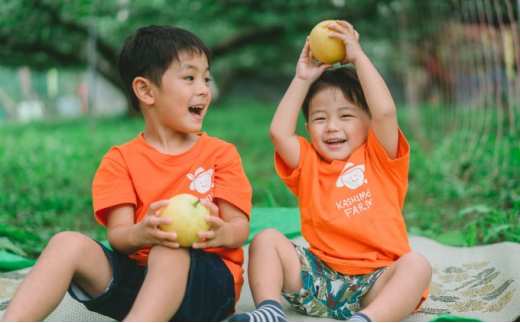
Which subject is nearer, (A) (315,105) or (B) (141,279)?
(B) (141,279)

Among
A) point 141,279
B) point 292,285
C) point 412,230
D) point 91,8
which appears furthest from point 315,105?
point 91,8

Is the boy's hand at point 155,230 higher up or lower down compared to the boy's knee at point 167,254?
higher up

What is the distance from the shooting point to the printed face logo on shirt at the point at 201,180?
2.22 meters

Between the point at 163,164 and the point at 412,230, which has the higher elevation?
the point at 163,164

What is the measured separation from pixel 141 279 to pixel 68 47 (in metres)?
9.37

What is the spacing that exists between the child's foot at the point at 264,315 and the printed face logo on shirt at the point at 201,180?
0.47m

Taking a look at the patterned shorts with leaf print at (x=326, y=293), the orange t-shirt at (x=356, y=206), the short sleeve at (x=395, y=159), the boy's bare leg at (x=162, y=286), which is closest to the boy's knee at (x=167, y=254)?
the boy's bare leg at (x=162, y=286)

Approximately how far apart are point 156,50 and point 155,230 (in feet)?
2.45

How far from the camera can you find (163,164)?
225cm

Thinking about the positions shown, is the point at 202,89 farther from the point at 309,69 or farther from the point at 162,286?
the point at 162,286

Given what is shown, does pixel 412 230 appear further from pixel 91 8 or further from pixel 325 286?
pixel 91 8

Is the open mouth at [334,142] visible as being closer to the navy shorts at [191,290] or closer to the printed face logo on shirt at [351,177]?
the printed face logo on shirt at [351,177]

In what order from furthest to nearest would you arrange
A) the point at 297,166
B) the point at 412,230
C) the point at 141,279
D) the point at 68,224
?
the point at 68,224 < the point at 412,230 < the point at 297,166 < the point at 141,279

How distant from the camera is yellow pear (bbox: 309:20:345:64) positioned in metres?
2.38
